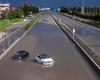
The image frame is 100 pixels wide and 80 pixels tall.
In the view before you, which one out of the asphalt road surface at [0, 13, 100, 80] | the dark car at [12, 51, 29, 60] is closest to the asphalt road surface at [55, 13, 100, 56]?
the asphalt road surface at [0, 13, 100, 80]

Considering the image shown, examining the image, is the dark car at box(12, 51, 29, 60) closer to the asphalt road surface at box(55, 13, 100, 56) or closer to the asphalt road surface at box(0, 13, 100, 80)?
the asphalt road surface at box(0, 13, 100, 80)

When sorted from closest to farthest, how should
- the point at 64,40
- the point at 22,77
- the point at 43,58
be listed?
the point at 22,77
the point at 43,58
the point at 64,40

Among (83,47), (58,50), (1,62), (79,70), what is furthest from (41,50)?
(79,70)

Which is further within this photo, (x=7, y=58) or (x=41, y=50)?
(x=41, y=50)

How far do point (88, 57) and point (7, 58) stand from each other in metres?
8.73

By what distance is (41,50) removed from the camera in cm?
4788

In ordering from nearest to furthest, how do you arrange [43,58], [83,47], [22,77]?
[22,77] < [43,58] < [83,47]

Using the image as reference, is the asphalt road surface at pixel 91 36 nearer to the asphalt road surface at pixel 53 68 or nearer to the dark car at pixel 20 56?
the asphalt road surface at pixel 53 68

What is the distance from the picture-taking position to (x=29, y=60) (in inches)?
1583

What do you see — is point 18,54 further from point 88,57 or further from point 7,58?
point 88,57

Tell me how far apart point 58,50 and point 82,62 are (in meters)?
10.1

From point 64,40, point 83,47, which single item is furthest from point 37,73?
point 64,40

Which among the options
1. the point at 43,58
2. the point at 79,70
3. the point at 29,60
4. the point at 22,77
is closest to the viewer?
the point at 22,77

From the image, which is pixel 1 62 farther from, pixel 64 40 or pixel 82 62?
pixel 64 40
